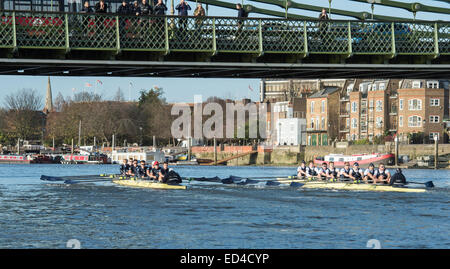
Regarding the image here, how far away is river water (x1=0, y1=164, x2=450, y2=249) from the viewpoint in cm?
2484

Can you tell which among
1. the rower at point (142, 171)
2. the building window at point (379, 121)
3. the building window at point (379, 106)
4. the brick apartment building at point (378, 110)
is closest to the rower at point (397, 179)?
the rower at point (142, 171)

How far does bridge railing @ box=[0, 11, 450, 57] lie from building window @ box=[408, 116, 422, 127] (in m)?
78.5

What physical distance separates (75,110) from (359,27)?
130 m

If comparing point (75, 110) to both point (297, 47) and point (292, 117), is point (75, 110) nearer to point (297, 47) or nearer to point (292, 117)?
point (292, 117)

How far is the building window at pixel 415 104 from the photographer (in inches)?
4417

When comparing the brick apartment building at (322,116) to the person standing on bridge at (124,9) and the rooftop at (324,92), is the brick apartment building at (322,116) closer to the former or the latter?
the rooftop at (324,92)

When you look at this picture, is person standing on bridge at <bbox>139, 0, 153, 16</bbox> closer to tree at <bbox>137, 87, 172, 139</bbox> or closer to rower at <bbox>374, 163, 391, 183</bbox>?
rower at <bbox>374, 163, 391, 183</bbox>

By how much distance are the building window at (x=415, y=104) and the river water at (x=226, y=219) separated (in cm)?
6941

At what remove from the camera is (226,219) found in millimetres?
31172

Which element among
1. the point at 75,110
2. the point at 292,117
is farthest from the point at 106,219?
the point at 75,110

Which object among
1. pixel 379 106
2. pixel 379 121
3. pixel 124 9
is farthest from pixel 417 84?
pixel 124 9

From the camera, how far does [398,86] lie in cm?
12131

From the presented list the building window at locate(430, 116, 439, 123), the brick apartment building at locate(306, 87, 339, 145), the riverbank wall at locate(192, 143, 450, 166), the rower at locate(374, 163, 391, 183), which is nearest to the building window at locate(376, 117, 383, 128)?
the riverbank wall at locate(192, 143, 450, 166)

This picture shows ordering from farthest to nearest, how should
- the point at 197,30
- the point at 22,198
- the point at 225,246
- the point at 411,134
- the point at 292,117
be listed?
the point at 292,117 → the point at 411,134 → the point at 22,198 → the point at 197,30 → the point at 225,246
